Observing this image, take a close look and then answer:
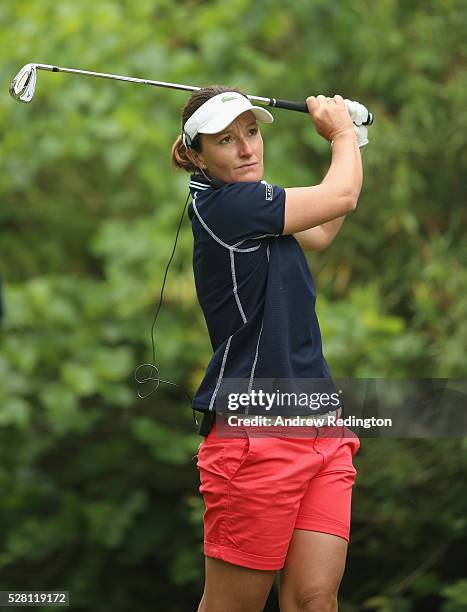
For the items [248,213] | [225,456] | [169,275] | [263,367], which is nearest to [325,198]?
[248,213]

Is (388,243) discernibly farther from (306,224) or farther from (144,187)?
(306,224)

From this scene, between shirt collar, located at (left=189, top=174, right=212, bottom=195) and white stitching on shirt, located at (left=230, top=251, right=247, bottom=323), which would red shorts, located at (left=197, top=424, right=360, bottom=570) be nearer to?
white stitching on shirt, located at (left=230, top=251, right=247, bottom=323)

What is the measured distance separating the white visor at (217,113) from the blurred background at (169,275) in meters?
2.22

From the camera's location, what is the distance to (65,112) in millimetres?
5504

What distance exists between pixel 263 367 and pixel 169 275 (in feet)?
9.97

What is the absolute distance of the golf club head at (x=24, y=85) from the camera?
2.65 meters

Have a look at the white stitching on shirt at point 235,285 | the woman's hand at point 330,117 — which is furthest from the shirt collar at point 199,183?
the woman's hand at point 330,117

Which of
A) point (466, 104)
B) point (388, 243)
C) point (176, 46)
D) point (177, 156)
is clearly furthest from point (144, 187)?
point (177, 156)

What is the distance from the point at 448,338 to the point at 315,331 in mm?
2241

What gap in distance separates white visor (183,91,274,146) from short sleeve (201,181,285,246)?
158 millimetres

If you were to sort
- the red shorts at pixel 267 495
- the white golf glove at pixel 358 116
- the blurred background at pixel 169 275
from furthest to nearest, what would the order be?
the blurred background at pixel 169 275 → the white golf glove at pixel 358 116 → the red shorts at pixel 267 495

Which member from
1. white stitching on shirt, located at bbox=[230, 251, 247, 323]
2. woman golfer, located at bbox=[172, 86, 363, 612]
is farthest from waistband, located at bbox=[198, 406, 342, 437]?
white stitching on shirt, located at bbox=[230, 251, 247, 323]

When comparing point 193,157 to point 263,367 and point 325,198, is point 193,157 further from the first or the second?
point 263,367

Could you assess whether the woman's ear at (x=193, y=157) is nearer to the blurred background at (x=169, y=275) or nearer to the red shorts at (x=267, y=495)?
the red shorts at (x=267, y=495)
